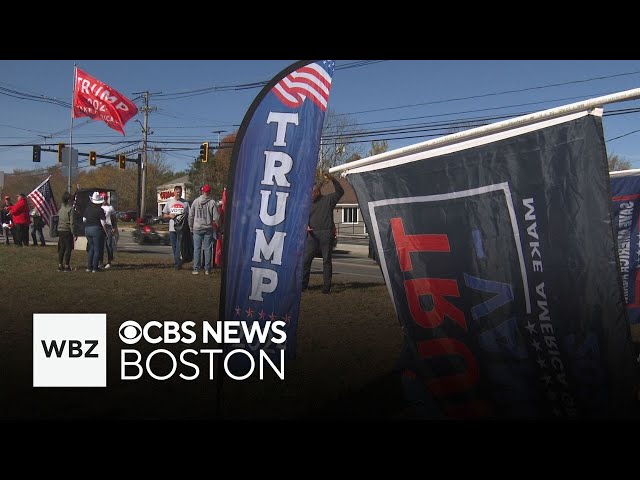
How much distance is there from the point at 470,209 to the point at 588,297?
0.64 meters

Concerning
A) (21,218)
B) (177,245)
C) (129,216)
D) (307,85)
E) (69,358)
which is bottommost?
(69,358)

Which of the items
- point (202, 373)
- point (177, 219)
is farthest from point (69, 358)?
point (177, 219)

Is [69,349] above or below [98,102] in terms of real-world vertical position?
below

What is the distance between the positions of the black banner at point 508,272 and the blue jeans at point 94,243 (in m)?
8.16

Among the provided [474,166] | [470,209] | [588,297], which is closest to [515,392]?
[588,297]

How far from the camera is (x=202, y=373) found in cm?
448

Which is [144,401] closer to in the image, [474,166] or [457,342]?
[457,342]

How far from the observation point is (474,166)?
8.17 feet

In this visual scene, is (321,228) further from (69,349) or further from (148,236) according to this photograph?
(148,236)

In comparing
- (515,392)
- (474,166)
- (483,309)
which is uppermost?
(474,166)

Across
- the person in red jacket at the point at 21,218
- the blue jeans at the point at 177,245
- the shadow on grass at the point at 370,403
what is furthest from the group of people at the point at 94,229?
the shadow on grass at the point at 370,403

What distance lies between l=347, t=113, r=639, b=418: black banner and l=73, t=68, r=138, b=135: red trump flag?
16563mm

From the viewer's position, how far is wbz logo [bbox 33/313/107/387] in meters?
4.15

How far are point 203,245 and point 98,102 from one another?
1044 cm
